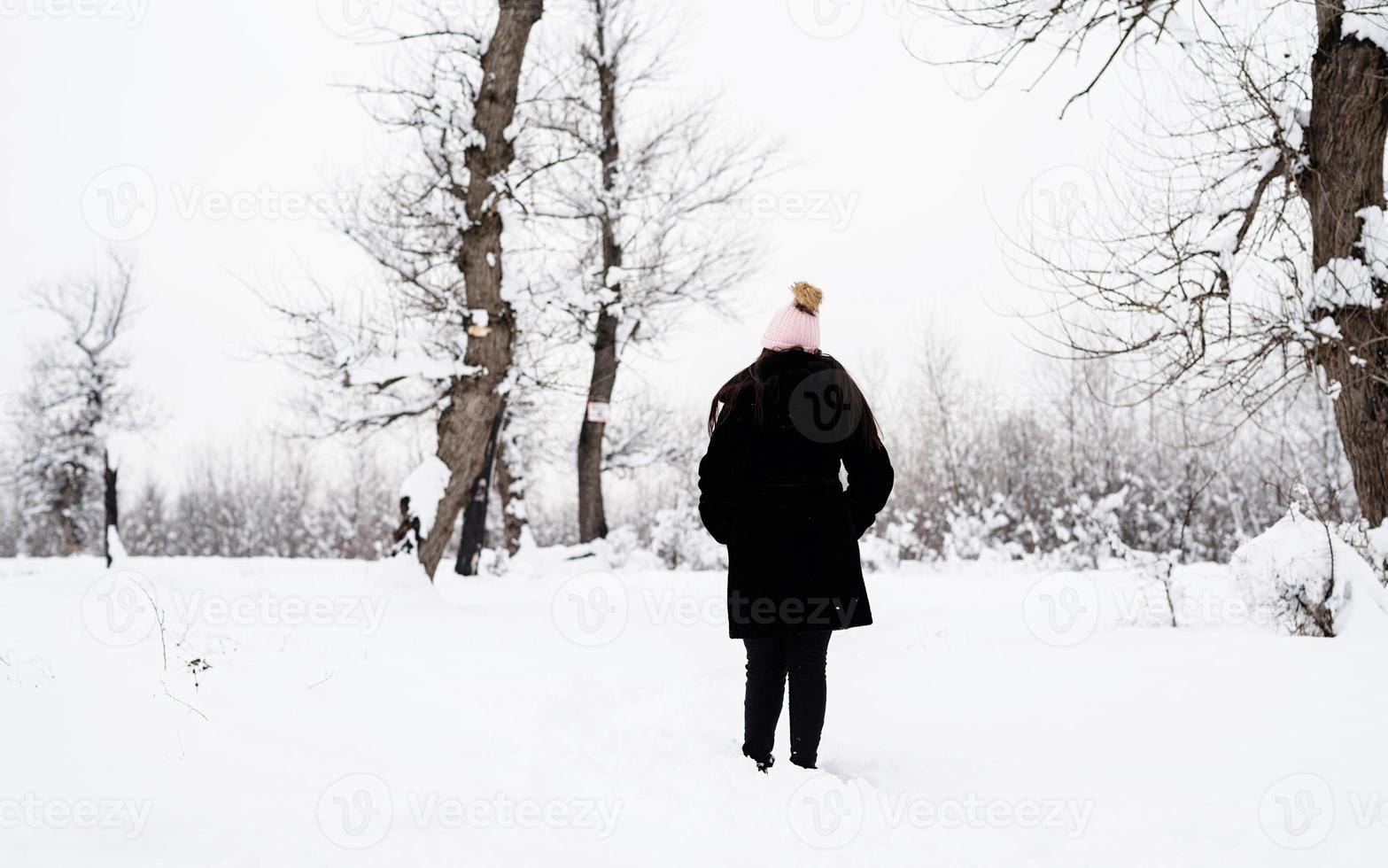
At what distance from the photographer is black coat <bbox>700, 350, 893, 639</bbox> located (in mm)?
2762

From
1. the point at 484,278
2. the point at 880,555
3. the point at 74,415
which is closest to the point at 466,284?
the point at 484,278

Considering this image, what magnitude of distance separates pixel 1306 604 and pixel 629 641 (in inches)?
161

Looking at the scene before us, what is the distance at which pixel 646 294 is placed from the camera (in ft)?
34.5

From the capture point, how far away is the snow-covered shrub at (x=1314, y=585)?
446cm

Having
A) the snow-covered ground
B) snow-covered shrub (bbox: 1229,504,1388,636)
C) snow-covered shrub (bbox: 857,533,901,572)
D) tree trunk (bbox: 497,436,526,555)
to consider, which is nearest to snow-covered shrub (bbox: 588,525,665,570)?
tree trunk (bbox: 497,436,526,555)

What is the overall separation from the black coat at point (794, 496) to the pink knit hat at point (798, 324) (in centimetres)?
5

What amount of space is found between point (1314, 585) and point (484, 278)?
6.70 meters

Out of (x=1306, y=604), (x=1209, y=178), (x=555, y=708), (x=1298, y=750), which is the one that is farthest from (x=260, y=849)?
(x=1209, y=178)

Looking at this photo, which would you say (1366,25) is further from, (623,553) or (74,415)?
(74,415)

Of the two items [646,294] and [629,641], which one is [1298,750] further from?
[646,294]

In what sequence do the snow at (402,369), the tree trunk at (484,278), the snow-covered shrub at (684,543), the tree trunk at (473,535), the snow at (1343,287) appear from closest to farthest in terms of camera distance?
the snow at (1343,287) < the snow at (402,369) < the tree trunk at (484,278) < the tree trunk at (473,535) < the snow-covered shrub at (684,543)

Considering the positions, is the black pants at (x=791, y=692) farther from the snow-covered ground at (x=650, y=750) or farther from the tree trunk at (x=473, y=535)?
the tree trunk at (x=473, y=535)

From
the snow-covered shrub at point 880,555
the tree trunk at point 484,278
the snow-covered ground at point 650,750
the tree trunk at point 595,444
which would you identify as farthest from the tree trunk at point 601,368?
the snow-covered ground at point 650,750

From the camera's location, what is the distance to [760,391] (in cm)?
290
